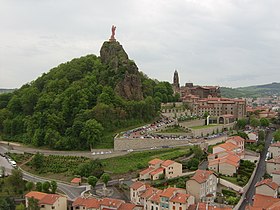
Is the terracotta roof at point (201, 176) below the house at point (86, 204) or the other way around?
the other way around

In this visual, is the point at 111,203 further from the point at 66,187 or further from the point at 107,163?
the point at 107,163

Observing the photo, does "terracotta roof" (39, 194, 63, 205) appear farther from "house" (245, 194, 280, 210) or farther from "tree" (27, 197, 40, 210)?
"house" (245, 194, 280, 210)

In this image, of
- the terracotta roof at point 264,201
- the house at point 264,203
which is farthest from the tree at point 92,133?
the terracotta roof at point 264,201

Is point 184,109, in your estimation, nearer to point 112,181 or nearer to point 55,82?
point 55,82

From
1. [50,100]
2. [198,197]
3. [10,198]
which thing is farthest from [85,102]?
[198,197]

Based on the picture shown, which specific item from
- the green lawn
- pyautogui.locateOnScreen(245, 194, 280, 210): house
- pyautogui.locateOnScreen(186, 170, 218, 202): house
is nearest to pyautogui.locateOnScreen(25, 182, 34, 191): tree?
the green lawn

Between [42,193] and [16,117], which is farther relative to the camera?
[16,117]

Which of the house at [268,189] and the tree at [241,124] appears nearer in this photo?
the house at [268,189]

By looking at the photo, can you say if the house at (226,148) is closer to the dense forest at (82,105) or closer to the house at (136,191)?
the house at (136,191)
